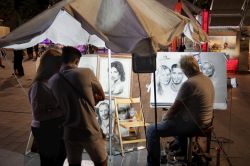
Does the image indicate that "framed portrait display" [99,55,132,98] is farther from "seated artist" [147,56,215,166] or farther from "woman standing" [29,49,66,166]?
"woman standing" [29,49,66,166]

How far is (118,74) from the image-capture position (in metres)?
6.82

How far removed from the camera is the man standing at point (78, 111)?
3939mm

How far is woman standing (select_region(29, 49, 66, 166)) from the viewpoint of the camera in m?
4.29

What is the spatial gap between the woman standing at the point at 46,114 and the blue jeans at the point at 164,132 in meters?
1.56

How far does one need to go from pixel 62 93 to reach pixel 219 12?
1624 centimetres

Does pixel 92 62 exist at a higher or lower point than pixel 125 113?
higher

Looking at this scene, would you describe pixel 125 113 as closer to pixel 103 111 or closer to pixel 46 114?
pixel 103 111

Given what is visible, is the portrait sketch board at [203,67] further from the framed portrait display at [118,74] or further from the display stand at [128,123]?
the framed portrait display at [118,74]

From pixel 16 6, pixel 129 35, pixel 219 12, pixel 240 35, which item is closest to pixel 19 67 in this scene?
pixel 219 12

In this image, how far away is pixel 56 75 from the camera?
4.05 meters

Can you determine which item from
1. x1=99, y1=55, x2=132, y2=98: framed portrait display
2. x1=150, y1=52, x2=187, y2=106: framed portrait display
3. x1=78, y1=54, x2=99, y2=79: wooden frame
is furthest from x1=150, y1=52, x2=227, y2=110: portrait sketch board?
x1=78, y1=54, x2=99, y2=79: wooden frame

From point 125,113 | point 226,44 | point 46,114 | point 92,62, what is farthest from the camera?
point 226,44

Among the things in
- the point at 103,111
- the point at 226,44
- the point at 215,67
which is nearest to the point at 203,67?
the point at 215,67

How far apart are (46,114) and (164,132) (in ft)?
6.16
